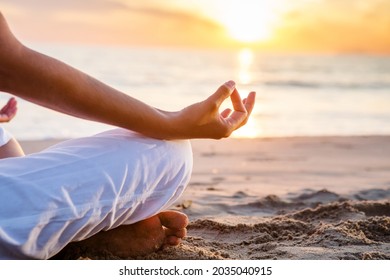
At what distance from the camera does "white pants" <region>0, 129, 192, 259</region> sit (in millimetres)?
1342

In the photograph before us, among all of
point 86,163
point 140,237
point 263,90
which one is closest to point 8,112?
point 140,237

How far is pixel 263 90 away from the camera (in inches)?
600

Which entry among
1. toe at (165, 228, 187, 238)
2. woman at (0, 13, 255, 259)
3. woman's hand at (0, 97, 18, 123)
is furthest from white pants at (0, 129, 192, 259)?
woman's hand at (0, 97, 18, 123)

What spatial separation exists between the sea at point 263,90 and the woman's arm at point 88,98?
431 centimetres

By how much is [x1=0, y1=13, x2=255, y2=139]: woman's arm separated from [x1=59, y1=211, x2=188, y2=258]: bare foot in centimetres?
29

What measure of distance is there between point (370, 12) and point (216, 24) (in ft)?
6.85

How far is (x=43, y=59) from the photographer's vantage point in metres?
1.34

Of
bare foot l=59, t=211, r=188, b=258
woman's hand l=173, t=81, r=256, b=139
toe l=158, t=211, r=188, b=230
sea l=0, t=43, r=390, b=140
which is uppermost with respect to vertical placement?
sea l=0, t=43, r=390, b=140

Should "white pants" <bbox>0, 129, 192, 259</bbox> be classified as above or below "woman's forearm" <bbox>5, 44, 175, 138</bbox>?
below

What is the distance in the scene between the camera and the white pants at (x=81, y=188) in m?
1.34

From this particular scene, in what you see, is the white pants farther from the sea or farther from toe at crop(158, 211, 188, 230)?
the sea

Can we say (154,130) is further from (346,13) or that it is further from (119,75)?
(119,75)

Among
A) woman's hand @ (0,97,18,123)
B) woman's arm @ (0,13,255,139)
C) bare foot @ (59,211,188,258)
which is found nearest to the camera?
woman's arm @ (0,13,255,139)
